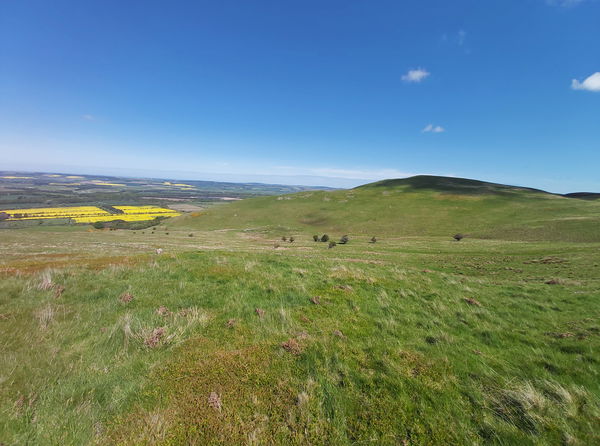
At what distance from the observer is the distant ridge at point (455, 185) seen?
3962 inches

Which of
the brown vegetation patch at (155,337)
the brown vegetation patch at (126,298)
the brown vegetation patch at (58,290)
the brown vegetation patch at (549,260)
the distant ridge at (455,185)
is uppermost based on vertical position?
the distant ridge at (455,185)

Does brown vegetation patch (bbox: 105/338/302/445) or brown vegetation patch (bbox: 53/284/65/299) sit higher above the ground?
brown vegetation patch (bbox: 105/338/302/445)

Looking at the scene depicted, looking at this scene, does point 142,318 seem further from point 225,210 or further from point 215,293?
point 225,210

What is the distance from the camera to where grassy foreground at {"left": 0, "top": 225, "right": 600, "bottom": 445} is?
4.35 meters

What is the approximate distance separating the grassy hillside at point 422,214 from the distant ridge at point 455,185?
16.7 inches

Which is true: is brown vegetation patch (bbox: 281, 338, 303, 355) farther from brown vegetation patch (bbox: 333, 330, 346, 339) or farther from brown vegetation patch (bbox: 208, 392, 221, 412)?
brown vegetation patch (bbox: 208, 392, 221, 412)

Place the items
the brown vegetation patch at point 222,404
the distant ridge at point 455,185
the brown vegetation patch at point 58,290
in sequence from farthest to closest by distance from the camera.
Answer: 1. the distant ridge at point 455,185
2. the brown vegetation patch at point 58,290
3. the brown vegetation patch at point 222,404

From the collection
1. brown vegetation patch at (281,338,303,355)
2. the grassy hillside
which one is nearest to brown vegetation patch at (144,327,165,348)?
brown vegetation patch at (281,338,303,355)

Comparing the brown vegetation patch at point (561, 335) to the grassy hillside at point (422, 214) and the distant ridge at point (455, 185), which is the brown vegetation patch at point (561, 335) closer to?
the grassy hillside at point (422, 214)

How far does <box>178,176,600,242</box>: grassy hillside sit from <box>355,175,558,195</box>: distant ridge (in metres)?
0.42

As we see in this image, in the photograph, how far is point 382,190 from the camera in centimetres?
11250

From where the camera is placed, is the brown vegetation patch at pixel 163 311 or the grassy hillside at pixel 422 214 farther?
the grassy hillside at pixel 422 214

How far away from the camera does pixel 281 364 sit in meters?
6.08

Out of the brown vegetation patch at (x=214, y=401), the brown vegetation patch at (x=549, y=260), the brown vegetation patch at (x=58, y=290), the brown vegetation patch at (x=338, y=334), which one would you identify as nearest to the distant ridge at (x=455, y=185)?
the brown vegetation patch at (x=549, y=260)
